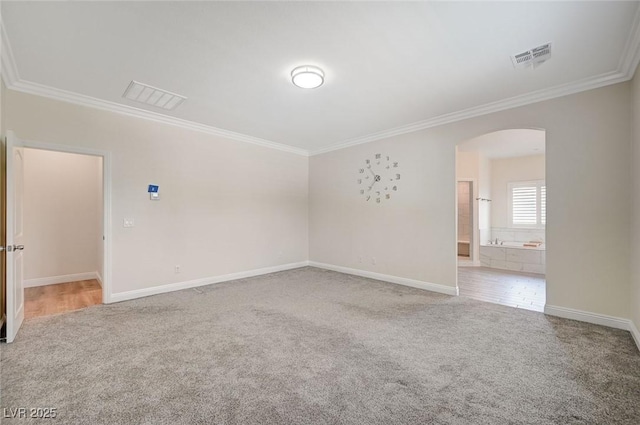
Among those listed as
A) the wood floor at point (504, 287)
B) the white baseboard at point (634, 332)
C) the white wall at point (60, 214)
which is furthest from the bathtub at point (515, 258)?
the white wall at point (60, 214)

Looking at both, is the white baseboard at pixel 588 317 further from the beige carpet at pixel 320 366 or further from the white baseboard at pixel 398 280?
the white baseboard at pixel 398 280

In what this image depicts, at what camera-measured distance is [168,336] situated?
115 inches

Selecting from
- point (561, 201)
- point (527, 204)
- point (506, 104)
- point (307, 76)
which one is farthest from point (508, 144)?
point (307, 76)

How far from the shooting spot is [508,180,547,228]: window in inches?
295

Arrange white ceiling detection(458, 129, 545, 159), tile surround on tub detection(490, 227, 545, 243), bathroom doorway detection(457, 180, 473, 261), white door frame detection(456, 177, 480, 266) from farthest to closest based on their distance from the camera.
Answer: bathroom doorway detection(457, 180, 473, 261) → tile surround on tub detection(490, 227, 545, 243) → white door frame detection(456, 177, 480, 266) → white ceiling detection(458, 129, 545, 159)

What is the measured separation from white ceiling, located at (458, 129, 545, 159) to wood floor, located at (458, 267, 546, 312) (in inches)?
107

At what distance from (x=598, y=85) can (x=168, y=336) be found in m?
5.39

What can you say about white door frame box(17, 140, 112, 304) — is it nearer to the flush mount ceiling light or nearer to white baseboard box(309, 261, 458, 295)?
the flush mount ceiling light

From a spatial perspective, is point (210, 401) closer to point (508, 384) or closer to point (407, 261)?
point (508, 384)

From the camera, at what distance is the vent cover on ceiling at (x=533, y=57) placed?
2648 mm

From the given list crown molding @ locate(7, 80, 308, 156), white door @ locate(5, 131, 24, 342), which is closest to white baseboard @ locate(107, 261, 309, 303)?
white door @ locate(5, 131, 24, 342)

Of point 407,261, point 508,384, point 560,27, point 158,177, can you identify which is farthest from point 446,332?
point 158,177

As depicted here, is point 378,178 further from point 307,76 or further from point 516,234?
point 516,234

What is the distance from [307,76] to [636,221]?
3.60m
